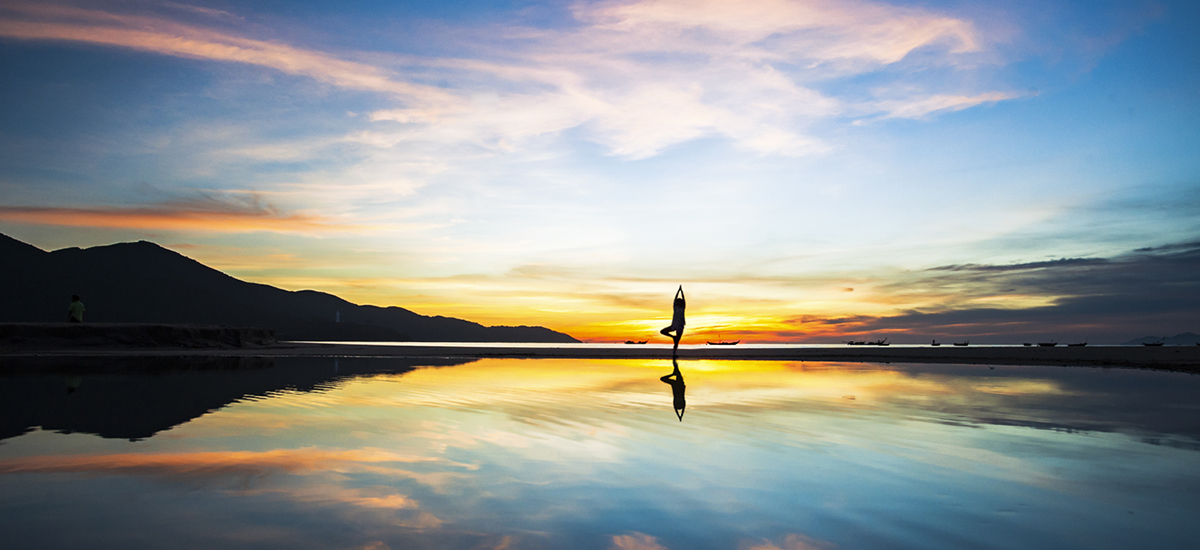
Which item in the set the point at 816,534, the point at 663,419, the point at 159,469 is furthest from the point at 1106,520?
the point at 159,469

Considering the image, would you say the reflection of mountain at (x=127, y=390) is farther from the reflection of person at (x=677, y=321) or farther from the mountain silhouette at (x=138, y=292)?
the mountain silhouette at (x=138, y=292)

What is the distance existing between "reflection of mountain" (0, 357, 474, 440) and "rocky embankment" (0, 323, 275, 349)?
8.00 meters

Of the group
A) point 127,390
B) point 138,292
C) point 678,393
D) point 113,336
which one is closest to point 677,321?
point 678,393

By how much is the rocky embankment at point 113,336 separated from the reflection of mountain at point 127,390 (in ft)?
26.2

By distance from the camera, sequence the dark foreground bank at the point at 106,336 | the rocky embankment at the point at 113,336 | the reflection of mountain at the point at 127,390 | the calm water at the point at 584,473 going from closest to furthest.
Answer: the calm water at the point at 584,473
the reflection of mountain at the point at 127,390
the dark foreground bank at the point at 106,336
the rocky embankment at the point at 113,336

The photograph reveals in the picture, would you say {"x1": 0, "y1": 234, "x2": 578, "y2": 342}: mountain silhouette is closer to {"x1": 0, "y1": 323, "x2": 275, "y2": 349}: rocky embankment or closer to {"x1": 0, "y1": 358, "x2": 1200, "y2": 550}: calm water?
{"x1": 0, "y1": 323, "x2": 275, "y2": 349}: rocky embankment

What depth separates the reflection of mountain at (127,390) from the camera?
36.6 ft

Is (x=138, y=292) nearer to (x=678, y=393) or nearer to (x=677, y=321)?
(x=677, y=321)

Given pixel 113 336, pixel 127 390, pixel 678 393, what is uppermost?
pixel 113 336

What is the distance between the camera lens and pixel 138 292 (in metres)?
119

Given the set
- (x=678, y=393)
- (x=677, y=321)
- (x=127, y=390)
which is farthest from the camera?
(x=677, y=321)

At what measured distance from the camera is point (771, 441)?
10.2m

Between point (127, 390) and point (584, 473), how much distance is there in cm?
1513

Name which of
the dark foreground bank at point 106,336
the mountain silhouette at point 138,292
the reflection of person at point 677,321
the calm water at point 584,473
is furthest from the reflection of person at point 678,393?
the mountain silhouette at point 138,292
